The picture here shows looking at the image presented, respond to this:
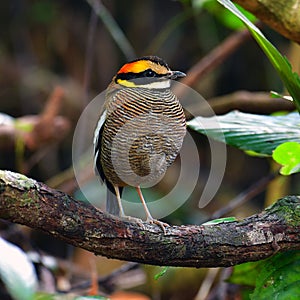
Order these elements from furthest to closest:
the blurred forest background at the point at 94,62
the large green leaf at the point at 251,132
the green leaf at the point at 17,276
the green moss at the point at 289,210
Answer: the blurred forest background at the point at 94,62
the large green leaf at the point at 251,132
the green moss at the point at 289,210
the green leaf at the point at 17,276

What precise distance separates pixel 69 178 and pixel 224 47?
86cm

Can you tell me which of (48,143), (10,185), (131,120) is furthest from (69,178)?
(10,185)

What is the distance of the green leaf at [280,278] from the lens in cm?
113

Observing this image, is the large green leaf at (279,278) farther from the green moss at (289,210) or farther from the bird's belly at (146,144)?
the bird's belly at (146,144)

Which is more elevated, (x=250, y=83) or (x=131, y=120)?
(x=250, y=83)

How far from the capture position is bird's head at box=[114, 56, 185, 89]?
1389mm

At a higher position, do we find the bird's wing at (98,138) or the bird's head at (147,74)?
the bird's head at (147,74)

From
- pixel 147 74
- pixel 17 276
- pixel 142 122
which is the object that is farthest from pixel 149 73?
pixel 17 276

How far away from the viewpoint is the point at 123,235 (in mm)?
1006

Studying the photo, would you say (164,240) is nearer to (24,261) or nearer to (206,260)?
(206,260)

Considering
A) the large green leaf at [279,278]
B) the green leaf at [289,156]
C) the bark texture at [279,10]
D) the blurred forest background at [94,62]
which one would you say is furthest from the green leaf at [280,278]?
the blurred forest background at [94,62]

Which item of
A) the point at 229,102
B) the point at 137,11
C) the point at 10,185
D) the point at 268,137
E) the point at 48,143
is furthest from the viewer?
the point at 137,11

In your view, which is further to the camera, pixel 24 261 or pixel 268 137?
pixel 268 137

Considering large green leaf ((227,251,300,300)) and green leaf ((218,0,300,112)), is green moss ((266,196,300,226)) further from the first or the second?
green leaf ((218,0,300,112))
